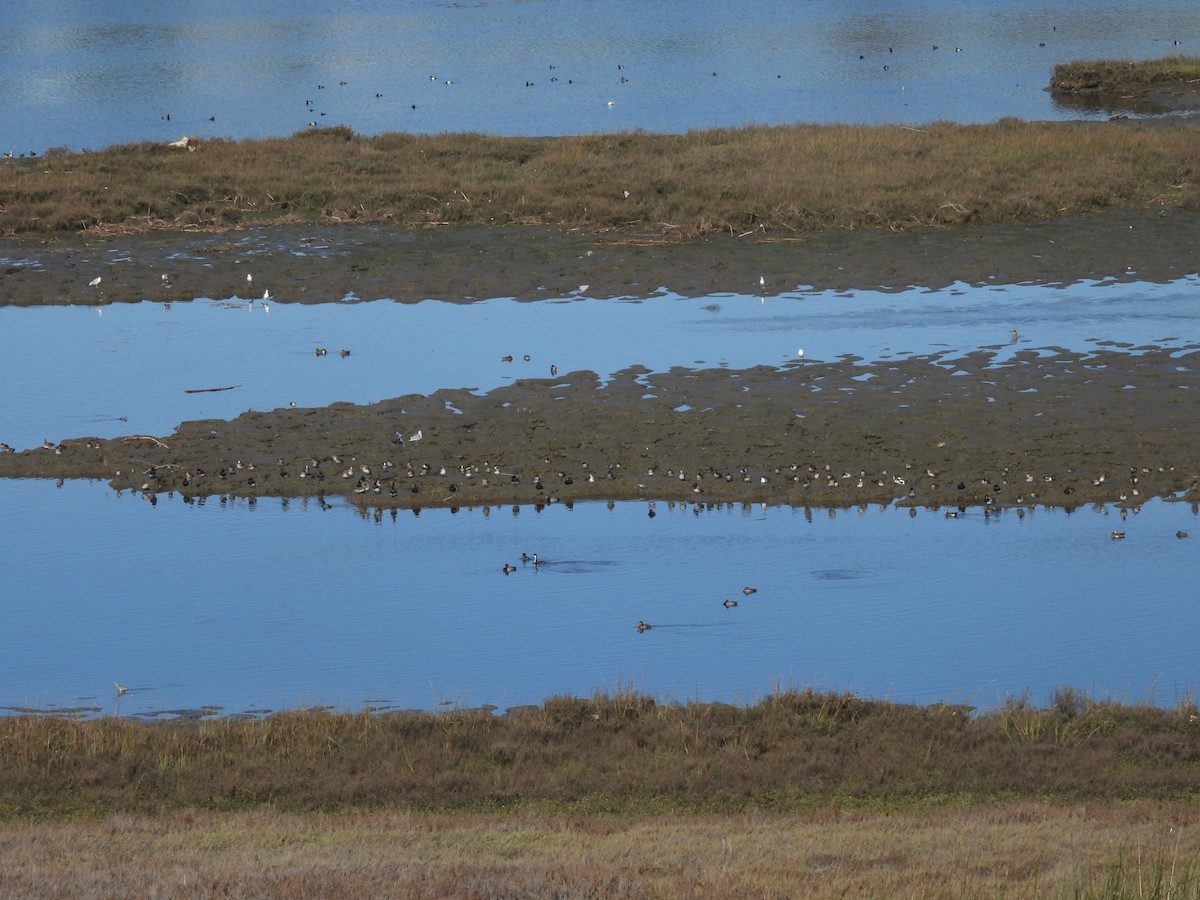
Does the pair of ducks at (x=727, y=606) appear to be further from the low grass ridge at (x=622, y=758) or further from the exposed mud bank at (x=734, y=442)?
the exposed mud bank at (x=734, y=442)

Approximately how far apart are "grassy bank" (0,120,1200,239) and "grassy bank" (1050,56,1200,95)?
47.6 ft

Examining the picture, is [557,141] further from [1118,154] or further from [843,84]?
[843,84]

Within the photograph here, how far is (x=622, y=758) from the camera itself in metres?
13.2

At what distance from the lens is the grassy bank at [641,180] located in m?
34.1

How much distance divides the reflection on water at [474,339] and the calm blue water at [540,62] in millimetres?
18948

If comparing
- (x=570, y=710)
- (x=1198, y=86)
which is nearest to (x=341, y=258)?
(x=570, y=710)

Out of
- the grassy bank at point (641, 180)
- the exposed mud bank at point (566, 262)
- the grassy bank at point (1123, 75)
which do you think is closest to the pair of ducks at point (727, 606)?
the exposed mud bank at point (566, 262)

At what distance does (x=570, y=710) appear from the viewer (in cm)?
1380

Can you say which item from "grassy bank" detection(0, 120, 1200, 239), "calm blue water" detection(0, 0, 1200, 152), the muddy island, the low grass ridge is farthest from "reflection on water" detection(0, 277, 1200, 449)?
"calm blue water" detection(0, 0, 1200, 152)

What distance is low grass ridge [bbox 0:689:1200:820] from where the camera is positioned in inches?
496

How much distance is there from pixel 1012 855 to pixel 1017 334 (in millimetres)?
16159

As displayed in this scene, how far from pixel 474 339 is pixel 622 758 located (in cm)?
1492

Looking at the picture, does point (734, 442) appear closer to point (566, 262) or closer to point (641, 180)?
point (566, 262)

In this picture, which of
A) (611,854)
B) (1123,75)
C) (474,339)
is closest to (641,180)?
(474,339)
